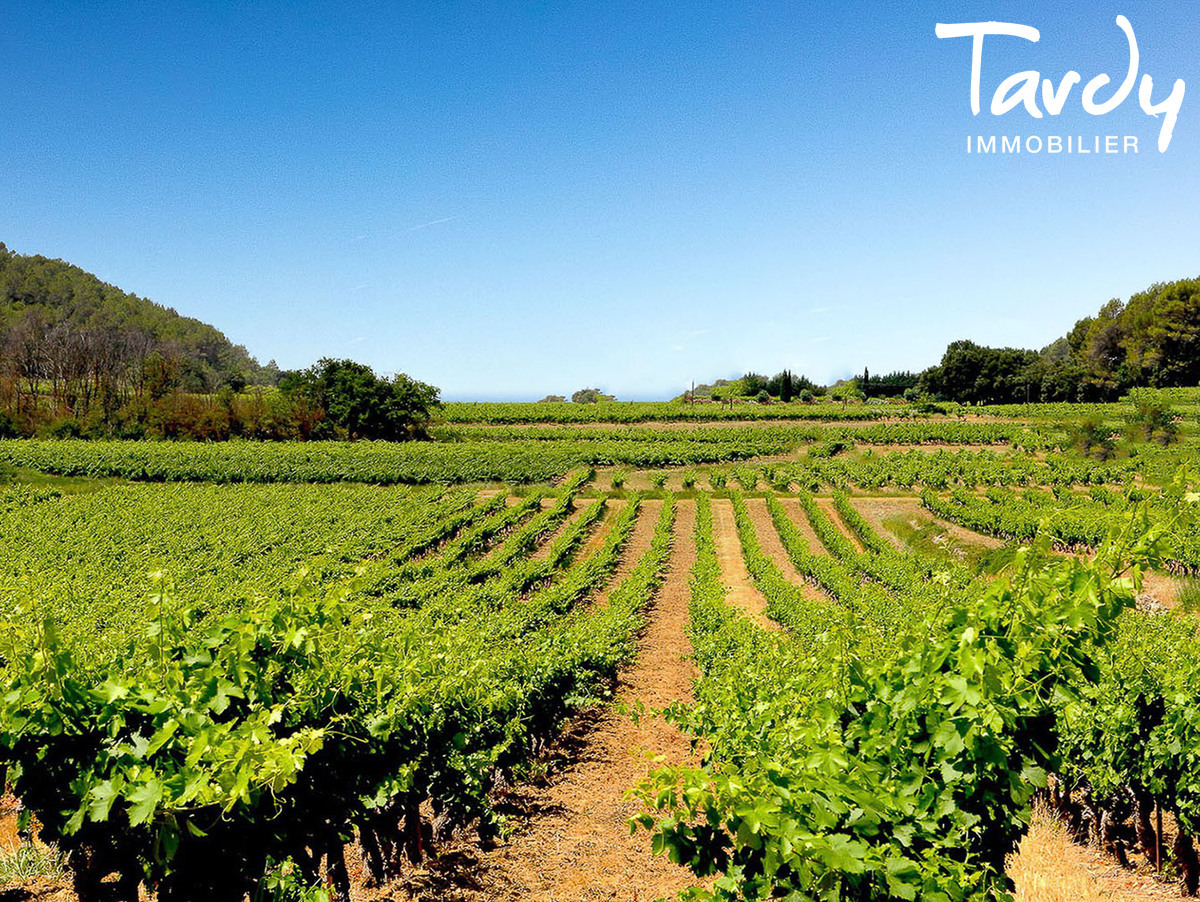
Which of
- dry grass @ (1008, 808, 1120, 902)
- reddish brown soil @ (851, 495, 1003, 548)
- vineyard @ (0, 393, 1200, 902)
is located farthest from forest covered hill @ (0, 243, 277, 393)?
dry grass @ (1008, 808, 1120, 902)

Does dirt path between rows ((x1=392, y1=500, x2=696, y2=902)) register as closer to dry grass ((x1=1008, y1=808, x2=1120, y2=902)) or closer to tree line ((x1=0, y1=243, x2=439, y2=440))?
dry grass ((x1=1008, y1=808, x2=1120, y2=902))

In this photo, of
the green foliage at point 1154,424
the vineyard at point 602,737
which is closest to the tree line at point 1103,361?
the green foliage at point 1154,424

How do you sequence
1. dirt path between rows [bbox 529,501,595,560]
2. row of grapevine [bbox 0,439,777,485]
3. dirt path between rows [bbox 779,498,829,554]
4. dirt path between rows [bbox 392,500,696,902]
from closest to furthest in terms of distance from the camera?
dirt path between rows [bbox 392,500,696,902]
dirt path between rows [bbox 529,501,595,560]
dirt path between rows [bbox 779,498,829,554]
row of grapevine [bbox 0,439,777,485]

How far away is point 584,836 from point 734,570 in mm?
A: 16530

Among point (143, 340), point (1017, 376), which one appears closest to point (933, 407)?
point (1017, 376)

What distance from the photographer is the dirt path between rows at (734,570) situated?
1688 cm

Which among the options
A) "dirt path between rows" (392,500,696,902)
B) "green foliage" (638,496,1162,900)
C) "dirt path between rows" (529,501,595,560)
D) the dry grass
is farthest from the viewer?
"dirt path between rows" (529,501,595,560)

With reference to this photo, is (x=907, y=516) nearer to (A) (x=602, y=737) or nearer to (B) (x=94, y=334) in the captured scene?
(A) (x=602, y=737)

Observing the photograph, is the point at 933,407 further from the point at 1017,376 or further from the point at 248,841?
the point at 248,841

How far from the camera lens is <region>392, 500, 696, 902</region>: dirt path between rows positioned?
18.1 feet

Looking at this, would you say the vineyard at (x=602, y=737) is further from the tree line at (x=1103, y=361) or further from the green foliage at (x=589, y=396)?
the green foliage at (x=589, y=396)

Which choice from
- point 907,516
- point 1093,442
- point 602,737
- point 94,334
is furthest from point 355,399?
point 1093,442

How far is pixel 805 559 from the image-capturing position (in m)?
21.1

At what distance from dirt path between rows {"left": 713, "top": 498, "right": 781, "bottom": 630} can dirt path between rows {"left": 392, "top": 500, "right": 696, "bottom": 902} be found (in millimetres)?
3858
